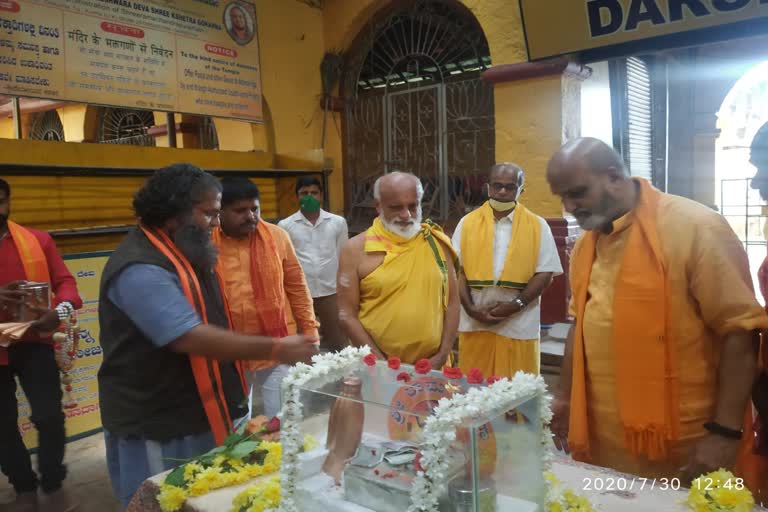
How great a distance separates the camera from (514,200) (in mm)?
3990

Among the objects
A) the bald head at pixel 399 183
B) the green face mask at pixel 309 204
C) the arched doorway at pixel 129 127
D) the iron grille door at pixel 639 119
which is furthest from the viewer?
the arched doorway at pixel 129 127

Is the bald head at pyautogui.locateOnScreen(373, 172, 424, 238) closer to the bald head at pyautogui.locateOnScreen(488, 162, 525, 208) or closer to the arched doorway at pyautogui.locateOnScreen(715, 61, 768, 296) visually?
the bald head at pyautogui.locateOnScreen(488, 162, 525, 208)

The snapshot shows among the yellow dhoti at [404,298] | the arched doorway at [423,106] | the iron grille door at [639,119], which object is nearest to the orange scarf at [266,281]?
the yellow dhoti at [404,298]

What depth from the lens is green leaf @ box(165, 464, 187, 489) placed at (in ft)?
6.18

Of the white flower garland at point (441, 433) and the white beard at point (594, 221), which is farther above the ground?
the white beard at point (594, 221)

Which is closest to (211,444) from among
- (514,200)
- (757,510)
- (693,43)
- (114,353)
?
(114,353)

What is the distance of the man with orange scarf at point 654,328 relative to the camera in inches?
73.8

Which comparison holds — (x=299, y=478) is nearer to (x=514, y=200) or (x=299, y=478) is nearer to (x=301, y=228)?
(x=514, y=200)

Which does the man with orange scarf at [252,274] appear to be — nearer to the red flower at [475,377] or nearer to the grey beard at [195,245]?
the grey beard at [195,245]

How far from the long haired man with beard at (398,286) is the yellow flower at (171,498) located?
127cm

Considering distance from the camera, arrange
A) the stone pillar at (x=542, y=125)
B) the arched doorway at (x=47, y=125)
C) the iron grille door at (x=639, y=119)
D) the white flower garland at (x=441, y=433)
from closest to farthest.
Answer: the white flower garland at (x=441, y=433), the stone pillar at (x=542, y=125), the iron grille door at (x=639, y=119), the arched doorway at (x=47, y=125)

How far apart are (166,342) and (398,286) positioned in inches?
53.4

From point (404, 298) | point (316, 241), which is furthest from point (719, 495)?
point (316, 241)

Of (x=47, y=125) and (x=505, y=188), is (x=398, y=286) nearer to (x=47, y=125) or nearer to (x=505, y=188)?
(x=505, y=188)
